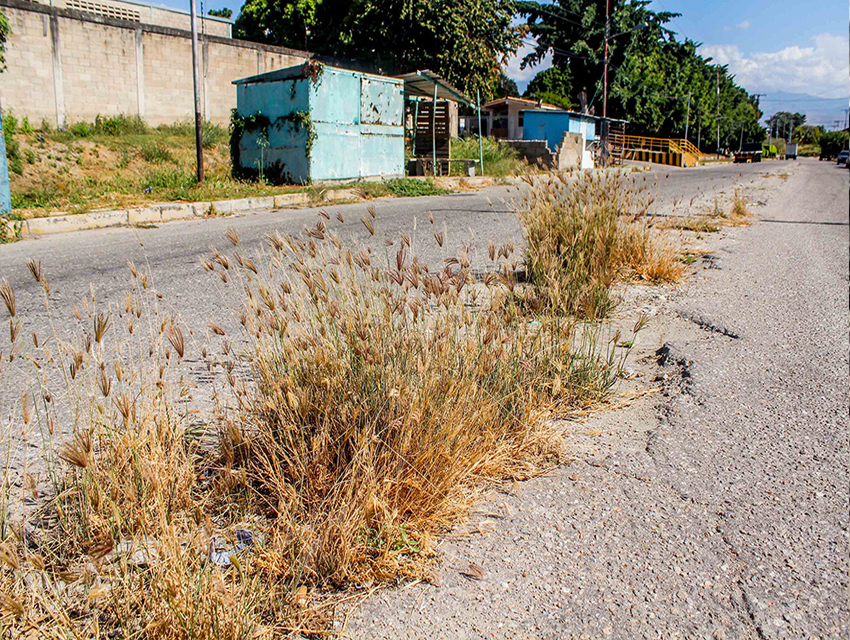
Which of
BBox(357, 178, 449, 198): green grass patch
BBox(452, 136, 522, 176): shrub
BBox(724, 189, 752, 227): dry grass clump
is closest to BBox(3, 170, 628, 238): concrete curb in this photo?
BBox(357, 178, 449, 198): green grass patch

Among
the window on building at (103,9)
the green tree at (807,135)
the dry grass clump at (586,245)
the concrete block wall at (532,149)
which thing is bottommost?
the dry grass clump at (586,245)

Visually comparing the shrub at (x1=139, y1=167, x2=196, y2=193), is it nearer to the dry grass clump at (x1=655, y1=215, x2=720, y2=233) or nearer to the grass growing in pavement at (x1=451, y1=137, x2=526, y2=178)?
the dry grass clump at (x1=655, y1=215, x2=720, y2=233)

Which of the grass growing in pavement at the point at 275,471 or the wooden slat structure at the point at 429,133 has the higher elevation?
the wooden slat structure at the point at 429,133

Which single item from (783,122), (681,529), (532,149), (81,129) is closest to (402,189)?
(81,129)

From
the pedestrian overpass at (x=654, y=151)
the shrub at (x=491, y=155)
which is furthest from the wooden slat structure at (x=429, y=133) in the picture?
the pedestrian overpass at (x=654, y=151)

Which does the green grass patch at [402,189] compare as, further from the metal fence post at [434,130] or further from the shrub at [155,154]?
the shrub at [155,154]

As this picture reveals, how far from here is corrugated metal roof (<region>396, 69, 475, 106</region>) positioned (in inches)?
799

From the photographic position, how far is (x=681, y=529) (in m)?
2.30

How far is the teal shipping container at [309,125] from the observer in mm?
14953

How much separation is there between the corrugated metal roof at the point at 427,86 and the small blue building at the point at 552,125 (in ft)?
53.7

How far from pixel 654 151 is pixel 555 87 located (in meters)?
9.19

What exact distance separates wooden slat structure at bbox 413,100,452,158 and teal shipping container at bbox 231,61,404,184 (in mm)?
5247

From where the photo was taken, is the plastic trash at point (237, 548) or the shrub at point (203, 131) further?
the shrub at point (203, 131)

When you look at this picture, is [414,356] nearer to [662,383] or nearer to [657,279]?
[662,383]
